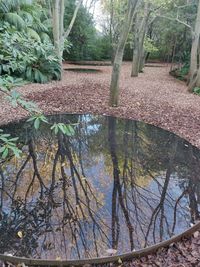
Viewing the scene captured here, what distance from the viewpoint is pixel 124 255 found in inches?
85.7

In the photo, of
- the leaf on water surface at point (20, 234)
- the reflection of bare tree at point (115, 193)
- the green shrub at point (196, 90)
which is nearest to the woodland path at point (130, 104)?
the green shrub at point (196, 90)

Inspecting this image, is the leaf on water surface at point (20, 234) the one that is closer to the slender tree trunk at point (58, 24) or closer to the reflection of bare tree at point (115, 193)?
the reflection of bare tree at point (115, 193)

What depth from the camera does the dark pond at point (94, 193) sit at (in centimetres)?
232

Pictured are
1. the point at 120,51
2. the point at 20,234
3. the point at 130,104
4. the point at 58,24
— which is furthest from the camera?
the point at 58,24

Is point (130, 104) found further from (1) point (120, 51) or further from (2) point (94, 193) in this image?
(2) point (94, 193)

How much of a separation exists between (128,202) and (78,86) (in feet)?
17.1

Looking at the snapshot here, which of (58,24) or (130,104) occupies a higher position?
(58,24)

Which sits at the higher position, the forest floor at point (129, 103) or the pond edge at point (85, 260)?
the forest floor at point (129, 103)

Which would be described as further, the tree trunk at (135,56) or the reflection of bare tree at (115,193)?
the tree trunk at (135,56)

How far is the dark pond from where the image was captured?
2.32 meters

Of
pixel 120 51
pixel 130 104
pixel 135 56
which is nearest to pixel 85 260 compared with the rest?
pixel 130 104

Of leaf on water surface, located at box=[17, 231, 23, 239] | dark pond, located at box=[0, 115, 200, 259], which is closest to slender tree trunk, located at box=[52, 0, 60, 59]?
dark pond, located at box=[0, 115, 200, 259]

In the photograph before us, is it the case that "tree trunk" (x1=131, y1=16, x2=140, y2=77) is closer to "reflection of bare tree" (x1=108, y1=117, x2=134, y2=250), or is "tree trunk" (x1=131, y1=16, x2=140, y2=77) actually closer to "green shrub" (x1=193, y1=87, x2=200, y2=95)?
"green shrub" (x1=193, y1=87, x2=200, y2=95)

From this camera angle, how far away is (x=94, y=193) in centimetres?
296
